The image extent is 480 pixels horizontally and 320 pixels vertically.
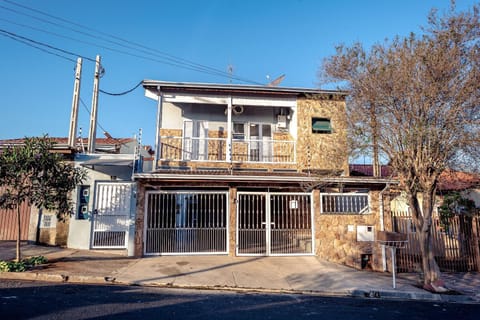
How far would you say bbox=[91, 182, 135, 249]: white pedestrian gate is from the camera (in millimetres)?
11102

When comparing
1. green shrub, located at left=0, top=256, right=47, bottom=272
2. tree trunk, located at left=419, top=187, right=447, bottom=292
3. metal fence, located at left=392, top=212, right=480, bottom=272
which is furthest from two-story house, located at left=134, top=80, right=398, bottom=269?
green shrub, located at left=0, top=256, right=47, bottom=272

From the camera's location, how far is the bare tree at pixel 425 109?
26.2ft

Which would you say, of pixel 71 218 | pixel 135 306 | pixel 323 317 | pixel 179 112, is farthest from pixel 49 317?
pixel 179 112

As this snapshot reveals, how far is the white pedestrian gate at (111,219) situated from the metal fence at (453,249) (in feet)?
33.7

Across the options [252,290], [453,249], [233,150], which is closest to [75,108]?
[233,150]

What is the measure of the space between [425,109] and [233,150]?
7.43 metres

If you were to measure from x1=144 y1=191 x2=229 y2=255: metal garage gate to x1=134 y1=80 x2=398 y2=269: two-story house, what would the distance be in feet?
0.12

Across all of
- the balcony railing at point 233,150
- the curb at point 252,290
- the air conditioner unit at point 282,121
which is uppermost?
the air conditioner unit at point 282,121

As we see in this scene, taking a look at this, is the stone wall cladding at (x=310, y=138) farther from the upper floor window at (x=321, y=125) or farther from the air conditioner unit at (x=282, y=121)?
the air conditioner unit at (x=282, y=121)

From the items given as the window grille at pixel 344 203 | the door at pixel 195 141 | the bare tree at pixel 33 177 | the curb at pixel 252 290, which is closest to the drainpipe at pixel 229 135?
the door at pixel 195 141

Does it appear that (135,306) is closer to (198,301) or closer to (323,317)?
(198,301)

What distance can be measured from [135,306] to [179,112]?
9869 millimetres

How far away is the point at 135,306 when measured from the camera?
575 centimetres

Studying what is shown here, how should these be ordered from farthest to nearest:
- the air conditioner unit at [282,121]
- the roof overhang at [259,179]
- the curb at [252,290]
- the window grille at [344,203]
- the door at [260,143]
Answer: the air conditioner unit at [282,121] → the door at [260,143] → the window grille at [344,203] → the roof overhang at [259,179] → the curb at [252,290]
